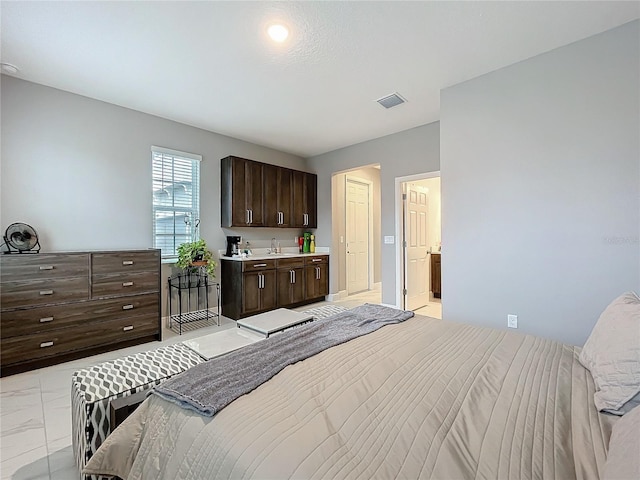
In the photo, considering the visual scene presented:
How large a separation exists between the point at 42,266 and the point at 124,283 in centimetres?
67

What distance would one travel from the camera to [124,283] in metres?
3.11

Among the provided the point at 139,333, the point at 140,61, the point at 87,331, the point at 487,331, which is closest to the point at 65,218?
the point at 87,331

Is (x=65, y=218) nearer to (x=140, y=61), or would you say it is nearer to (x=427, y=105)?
(x=140, y=61)

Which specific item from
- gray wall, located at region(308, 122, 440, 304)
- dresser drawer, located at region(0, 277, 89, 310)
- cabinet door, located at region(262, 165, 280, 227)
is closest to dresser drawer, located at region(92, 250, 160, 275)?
dresser drawer, located at region(0, 277, 89, 310)

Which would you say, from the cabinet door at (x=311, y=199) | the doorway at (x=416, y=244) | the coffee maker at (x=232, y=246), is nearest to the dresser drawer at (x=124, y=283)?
the coffee maker at (x=232, y=246)

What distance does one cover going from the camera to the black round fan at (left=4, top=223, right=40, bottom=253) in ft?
8.93

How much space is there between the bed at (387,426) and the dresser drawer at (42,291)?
7.74ft

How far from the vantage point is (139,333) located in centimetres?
322

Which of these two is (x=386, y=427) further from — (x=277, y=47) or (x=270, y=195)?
(x=270, y=195)

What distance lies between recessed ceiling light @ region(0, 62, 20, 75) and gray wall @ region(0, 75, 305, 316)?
14 centimetres

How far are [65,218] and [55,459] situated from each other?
244 cm

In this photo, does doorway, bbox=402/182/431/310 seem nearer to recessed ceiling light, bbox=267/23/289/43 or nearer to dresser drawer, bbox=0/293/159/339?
recessed ceiling light, bbox=267/23/289/43

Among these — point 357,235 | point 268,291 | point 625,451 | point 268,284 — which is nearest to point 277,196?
point 268,284

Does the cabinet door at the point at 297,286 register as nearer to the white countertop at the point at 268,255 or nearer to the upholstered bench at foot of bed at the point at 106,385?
the white countertop at the point at 268,255
